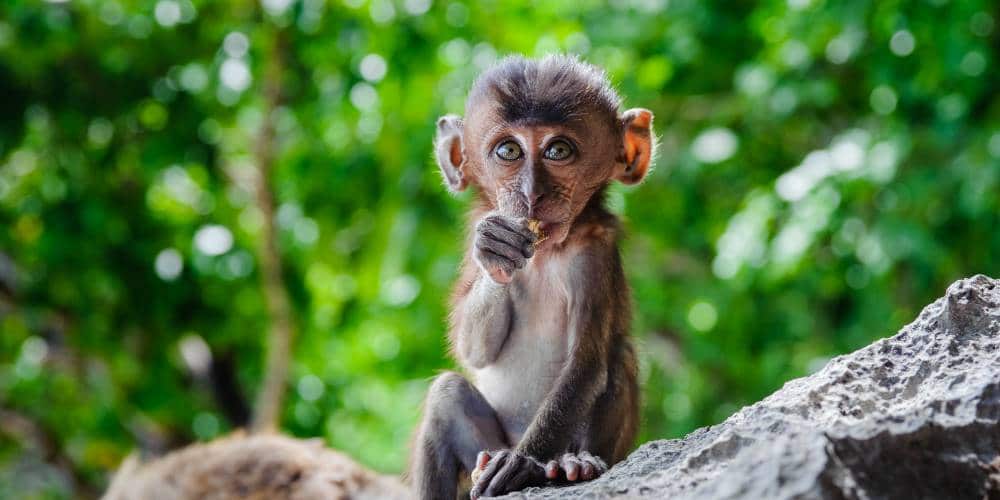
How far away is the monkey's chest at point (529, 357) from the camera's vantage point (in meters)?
4.02

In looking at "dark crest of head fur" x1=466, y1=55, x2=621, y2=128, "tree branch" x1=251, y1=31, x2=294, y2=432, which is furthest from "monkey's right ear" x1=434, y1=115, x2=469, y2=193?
"tree branch" x1=251, y1=31, x2=294, y2=432

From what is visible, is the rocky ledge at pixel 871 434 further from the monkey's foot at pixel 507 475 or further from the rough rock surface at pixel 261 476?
the rough rock surface at pixel 261 476

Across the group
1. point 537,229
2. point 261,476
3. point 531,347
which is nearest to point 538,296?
point 531,347

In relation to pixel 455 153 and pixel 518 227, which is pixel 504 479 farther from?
pixel 455 153

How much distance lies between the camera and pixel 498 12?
825 centimetres

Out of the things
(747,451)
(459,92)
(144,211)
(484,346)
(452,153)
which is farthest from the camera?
(144,211)

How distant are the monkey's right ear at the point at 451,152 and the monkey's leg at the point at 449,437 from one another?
2.63 feet

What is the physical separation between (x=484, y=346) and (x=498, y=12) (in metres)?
4.64

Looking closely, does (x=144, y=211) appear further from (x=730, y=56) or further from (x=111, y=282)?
(x=730, y=56)

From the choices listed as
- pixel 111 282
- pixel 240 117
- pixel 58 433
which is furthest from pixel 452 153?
pixel 58 433

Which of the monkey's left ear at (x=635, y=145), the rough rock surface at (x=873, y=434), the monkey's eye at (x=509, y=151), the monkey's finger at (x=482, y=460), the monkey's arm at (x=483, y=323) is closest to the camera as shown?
the rough rock surface at (x=873, y=434)

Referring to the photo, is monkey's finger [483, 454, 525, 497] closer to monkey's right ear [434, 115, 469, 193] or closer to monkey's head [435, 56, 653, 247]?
monkey's head [435, 56, 653, 247]

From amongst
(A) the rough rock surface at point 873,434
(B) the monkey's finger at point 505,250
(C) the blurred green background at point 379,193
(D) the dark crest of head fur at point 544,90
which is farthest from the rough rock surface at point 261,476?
(C) the blurred green background at point 379,193

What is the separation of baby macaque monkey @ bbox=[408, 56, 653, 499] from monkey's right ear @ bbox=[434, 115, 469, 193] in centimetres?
2
